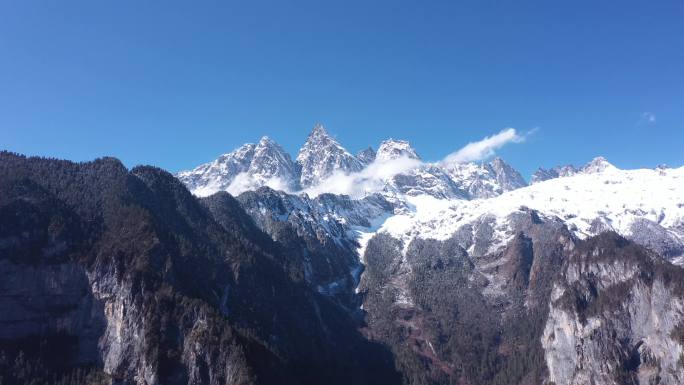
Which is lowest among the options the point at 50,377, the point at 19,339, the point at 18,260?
the point at 50,377

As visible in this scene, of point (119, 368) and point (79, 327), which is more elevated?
point (79, 327)

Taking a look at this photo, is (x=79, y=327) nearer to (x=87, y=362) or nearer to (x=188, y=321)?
(x=87, y=362)

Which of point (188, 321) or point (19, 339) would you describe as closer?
point (19, 339)

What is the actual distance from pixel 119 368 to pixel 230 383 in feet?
127

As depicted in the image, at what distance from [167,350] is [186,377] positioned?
1201cm

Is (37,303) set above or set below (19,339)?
above

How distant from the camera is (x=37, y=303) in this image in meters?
193

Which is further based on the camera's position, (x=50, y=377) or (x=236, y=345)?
(x=236, y=345)

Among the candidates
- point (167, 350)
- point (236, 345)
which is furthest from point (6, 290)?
point (236, 345)

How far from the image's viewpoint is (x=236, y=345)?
196375 millimetres

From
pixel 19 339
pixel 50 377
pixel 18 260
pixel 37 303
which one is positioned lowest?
pixel 50 377

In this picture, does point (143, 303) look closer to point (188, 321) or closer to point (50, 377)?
point (188, 321)

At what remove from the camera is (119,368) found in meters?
187

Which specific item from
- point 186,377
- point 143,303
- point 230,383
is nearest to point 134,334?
point 143,303
